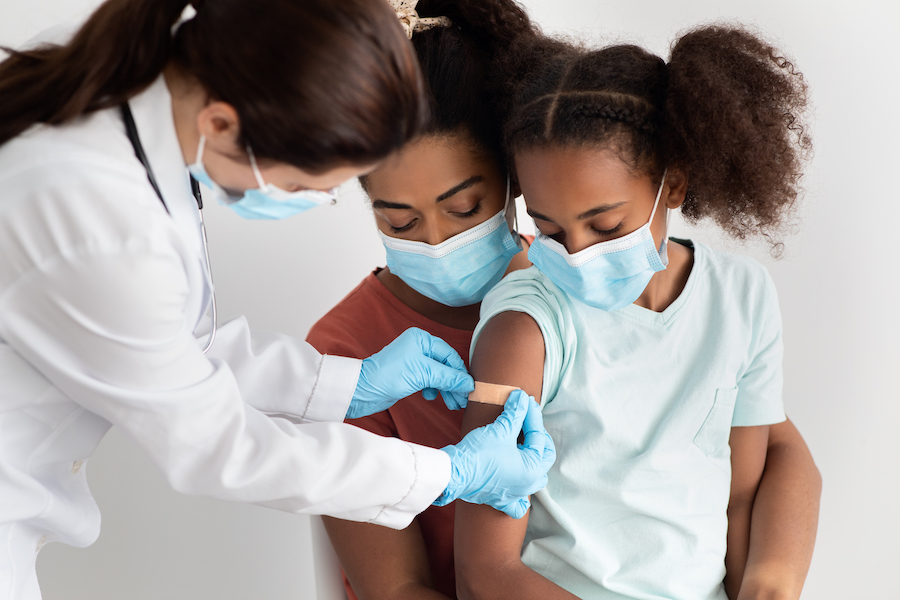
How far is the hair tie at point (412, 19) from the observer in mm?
1511

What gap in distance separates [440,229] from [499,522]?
23.7 inches

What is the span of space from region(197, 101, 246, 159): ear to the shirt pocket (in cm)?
104

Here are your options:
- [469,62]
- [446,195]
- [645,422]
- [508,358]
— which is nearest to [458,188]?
[446,195]

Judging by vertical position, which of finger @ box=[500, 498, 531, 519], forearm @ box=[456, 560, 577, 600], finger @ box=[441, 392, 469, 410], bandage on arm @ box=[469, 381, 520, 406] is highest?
bandage on arm @ box=[469, 381, 520, 406]

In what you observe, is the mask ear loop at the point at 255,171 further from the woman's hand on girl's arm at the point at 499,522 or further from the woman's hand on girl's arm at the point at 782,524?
the woman's hand on girl's arm at the point at 782,524

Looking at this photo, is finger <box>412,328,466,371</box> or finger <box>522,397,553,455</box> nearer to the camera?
finger <box>522,397,553,455</box>

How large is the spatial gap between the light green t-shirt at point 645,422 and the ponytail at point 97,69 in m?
0.74

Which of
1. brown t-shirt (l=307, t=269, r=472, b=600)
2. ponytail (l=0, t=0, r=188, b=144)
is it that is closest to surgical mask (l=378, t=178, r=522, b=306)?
brown t-shirt (l=307, t=269, r=472, b=600)

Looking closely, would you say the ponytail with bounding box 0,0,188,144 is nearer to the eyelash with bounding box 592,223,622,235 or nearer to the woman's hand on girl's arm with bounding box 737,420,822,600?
the eyelash with bounding box 592,223,622,235

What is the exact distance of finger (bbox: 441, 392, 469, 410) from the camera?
59.2 inches

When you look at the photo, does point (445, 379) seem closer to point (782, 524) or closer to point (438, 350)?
point (438, 350)

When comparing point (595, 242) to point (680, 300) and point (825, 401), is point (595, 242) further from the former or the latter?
point (825, 401)

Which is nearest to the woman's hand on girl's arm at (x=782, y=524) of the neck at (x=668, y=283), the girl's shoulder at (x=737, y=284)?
the girl's shoulder at (x=737, y=284)

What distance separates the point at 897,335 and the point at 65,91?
92.1 inches
